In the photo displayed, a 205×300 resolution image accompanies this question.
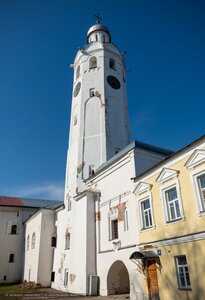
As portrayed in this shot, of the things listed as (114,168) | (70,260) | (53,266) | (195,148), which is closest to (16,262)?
(53,266)

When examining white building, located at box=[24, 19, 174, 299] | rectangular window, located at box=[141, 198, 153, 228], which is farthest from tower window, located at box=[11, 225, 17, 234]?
rectangular window, located at box=[141, 198, 153, 228]

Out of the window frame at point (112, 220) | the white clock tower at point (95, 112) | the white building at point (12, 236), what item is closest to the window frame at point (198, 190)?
the window frame at point (112, 220)

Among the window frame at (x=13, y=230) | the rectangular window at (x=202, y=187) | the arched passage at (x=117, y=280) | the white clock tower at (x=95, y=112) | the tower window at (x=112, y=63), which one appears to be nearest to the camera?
the rectangular window at (x=202, y=187)

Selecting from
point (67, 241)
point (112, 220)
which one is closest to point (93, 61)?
point (112, 220)

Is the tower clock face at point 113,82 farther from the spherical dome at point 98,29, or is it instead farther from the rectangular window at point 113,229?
the rectangular window at point 113,229

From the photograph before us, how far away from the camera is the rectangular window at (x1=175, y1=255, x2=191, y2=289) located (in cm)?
1209

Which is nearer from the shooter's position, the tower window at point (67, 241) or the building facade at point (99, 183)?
the building facade at point (99, 183)

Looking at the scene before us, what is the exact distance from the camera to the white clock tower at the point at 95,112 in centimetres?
2548

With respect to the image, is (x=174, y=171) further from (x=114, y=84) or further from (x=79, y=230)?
(x=114, y=84)

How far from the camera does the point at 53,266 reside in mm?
27094

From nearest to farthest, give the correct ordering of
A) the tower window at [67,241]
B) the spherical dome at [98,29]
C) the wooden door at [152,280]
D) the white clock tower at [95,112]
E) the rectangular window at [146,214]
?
the wooden door at [152,280], the rectangular window at [146,214], the tower window at [67,241], the white clock tower at [95,112], the spherical dome at [98,29]

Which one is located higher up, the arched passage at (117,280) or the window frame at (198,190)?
the window frame at (198,190)

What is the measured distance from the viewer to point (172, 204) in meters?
13.9

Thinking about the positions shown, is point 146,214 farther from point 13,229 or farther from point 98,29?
point 98,29
